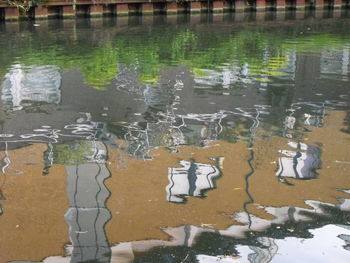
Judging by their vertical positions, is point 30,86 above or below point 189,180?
above

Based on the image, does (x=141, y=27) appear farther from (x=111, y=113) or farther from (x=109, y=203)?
(x=109, y=203)

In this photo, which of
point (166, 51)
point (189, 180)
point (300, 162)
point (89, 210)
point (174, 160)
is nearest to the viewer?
point (89, 210)

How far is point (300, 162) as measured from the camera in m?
7.51

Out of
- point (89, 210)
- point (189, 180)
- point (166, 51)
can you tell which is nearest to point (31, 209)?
point (89, 210)

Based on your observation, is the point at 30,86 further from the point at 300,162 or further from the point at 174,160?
the point at 300,162

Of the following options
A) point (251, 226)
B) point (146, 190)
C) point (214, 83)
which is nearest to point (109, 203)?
point (146, 190)

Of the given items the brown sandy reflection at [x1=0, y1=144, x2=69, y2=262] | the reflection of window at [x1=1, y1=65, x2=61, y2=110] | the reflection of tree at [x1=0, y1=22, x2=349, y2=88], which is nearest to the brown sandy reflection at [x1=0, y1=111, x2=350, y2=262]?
the brown sandy reflection at [x1=0, y1=144, x2=69, y2=262]

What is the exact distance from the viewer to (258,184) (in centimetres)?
681

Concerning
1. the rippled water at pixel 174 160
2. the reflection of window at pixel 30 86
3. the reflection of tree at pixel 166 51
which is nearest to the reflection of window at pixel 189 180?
the rippled water at pixel 174 160

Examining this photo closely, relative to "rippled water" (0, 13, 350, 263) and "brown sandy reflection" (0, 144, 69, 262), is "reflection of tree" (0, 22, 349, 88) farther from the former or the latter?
"brown sandy reflection" (0, 144, 69, 262)

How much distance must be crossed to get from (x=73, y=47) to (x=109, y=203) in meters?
13.4

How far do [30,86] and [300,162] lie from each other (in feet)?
21.6

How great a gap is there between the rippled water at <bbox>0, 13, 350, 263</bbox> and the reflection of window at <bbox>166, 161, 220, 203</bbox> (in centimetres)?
2

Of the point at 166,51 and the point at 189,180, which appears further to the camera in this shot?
the point at 166,51
